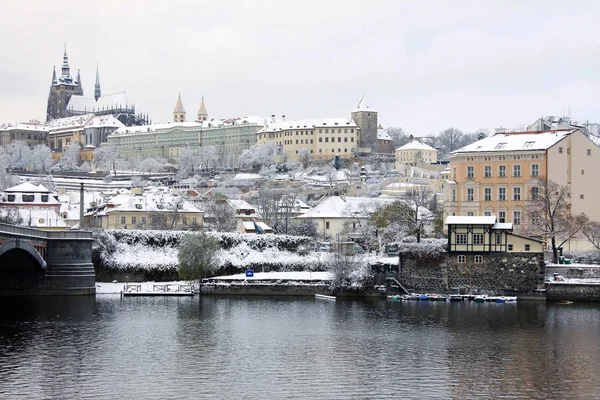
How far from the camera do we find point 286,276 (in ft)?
172

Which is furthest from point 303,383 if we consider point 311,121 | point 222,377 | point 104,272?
point 311,121

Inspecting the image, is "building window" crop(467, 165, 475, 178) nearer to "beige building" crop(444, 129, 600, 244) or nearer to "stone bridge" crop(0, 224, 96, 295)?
"beige building" crop(444, 129, 600, 244)

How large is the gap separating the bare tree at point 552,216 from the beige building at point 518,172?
64cm

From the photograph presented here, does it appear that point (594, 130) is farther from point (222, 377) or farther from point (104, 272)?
point (222, 377)

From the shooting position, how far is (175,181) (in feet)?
506

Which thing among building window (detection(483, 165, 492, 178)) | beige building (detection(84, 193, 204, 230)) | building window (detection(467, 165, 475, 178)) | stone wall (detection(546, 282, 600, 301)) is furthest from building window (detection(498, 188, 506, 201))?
beige building (detection(84, 193, 204, 230))

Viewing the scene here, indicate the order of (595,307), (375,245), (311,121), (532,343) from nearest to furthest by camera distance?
(532,343), (595,307), (375,245), (311,121)

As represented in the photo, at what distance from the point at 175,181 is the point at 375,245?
9384 centimetres

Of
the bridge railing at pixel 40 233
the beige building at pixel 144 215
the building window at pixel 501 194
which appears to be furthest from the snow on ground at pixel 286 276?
the beige building at pixel 144 215

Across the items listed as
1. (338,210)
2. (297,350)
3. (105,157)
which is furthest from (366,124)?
(297,350)

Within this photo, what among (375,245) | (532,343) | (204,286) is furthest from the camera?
(375,245)

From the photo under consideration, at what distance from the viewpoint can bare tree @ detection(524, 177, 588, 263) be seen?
53.4m

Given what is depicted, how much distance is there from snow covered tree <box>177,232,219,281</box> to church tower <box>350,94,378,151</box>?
4414 inches

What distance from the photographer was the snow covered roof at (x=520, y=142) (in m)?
56.6
